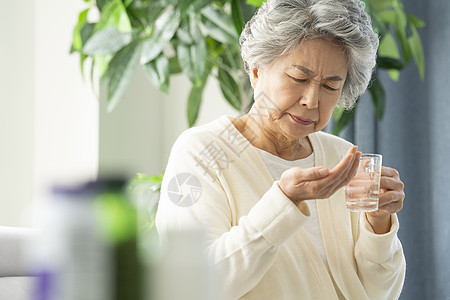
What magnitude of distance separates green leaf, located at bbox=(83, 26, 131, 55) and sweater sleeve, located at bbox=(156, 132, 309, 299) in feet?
3.13

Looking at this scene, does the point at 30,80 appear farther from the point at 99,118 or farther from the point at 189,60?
the point at 189,60

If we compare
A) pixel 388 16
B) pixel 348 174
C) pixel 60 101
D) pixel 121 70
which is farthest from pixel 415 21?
pixel 60 101

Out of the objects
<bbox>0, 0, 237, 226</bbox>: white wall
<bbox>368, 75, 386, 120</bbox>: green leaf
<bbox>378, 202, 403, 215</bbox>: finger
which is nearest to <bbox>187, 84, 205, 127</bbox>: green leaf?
<bbox>0, 0, 237, 226</bbox>: white wall

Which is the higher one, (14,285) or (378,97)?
(378,97)

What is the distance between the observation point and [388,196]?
133cm

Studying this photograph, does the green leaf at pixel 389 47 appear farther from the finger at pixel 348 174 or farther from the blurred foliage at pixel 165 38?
the finger at pixel 348 174

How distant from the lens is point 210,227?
48.2 inches

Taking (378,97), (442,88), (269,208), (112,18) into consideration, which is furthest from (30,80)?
(269,208)

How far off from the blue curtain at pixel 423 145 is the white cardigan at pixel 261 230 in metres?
0.96

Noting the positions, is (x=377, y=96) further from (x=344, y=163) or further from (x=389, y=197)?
(x=344, y=163)

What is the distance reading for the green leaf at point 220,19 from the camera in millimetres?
2135

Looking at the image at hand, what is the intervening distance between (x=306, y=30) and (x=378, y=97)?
3.11 ft

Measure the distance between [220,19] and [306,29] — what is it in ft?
2.87

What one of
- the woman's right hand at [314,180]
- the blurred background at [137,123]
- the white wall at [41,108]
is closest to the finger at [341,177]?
the woman's right hand at [314,180]
